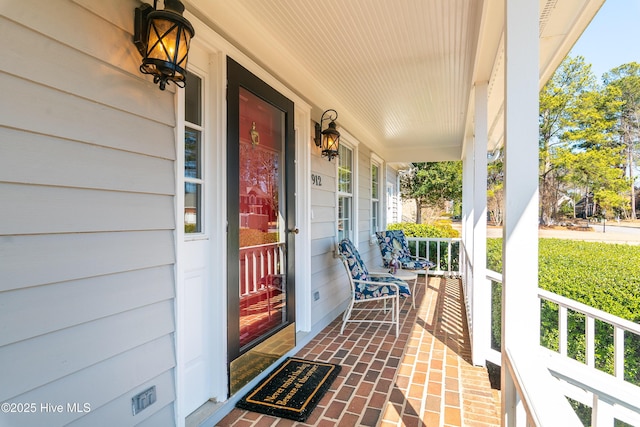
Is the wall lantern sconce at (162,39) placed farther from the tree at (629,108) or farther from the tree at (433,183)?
the tree at (433,183)

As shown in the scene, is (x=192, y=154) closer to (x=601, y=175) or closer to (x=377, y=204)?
(x=377, y=204)

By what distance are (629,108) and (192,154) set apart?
13071mm

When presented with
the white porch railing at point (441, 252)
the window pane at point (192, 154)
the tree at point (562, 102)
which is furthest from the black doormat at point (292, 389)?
the tree at point (562, 102)

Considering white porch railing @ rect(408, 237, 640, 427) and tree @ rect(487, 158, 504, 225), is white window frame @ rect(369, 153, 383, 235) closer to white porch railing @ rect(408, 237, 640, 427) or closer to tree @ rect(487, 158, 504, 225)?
white porch railing @ rect(408, 237, 640, 427)

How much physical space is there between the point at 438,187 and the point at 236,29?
1415 cm

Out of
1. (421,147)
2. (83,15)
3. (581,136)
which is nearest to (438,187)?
(581,136)

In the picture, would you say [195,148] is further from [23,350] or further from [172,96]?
[23,350]

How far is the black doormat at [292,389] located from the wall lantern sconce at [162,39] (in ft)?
6.56

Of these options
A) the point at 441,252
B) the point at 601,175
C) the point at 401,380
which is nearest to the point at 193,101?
the point at 401,380

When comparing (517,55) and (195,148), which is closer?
(517,55)

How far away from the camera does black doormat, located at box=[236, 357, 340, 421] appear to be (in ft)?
7.11

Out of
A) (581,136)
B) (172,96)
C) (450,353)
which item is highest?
(581,136)

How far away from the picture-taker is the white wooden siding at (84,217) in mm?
1086

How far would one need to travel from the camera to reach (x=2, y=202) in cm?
105
